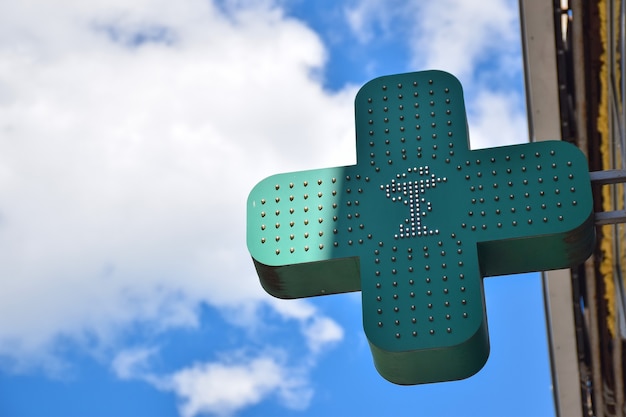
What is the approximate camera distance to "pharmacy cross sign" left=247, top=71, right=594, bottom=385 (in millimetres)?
6316

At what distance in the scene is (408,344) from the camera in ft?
20.3

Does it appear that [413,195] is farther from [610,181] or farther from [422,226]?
[610,181]

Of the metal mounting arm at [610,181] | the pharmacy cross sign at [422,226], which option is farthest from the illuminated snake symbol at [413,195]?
the metal mounting arm at [610,181]

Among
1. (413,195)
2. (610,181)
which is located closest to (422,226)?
(413,195)

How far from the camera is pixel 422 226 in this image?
662 cm

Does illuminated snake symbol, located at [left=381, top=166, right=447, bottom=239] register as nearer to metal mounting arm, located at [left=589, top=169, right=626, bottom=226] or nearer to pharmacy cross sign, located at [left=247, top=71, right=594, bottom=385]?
pharmacy cross sign, located at [left=247, top=71, right=594, bottom=385]

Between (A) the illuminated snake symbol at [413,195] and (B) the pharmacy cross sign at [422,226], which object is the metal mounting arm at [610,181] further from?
(A) the illuminated snake symbol at [413,195]

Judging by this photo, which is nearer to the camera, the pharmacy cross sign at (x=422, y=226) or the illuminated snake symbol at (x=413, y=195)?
the pharmacy cross sign at (x=422, y=226)

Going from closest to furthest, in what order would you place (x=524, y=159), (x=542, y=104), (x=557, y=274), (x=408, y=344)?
(x=408, y=344) → (x=524, y=159) → (x=542, y=104) → (x=557, y=274)

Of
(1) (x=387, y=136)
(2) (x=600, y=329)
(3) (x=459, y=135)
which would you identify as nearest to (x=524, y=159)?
(3) (x=459, y=135)

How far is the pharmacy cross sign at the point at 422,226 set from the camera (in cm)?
632

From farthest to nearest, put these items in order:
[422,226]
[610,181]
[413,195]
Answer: [413,195] < [422,226] < [610,181]

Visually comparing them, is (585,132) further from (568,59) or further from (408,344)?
(408,344)

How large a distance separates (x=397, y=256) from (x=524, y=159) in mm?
1020
